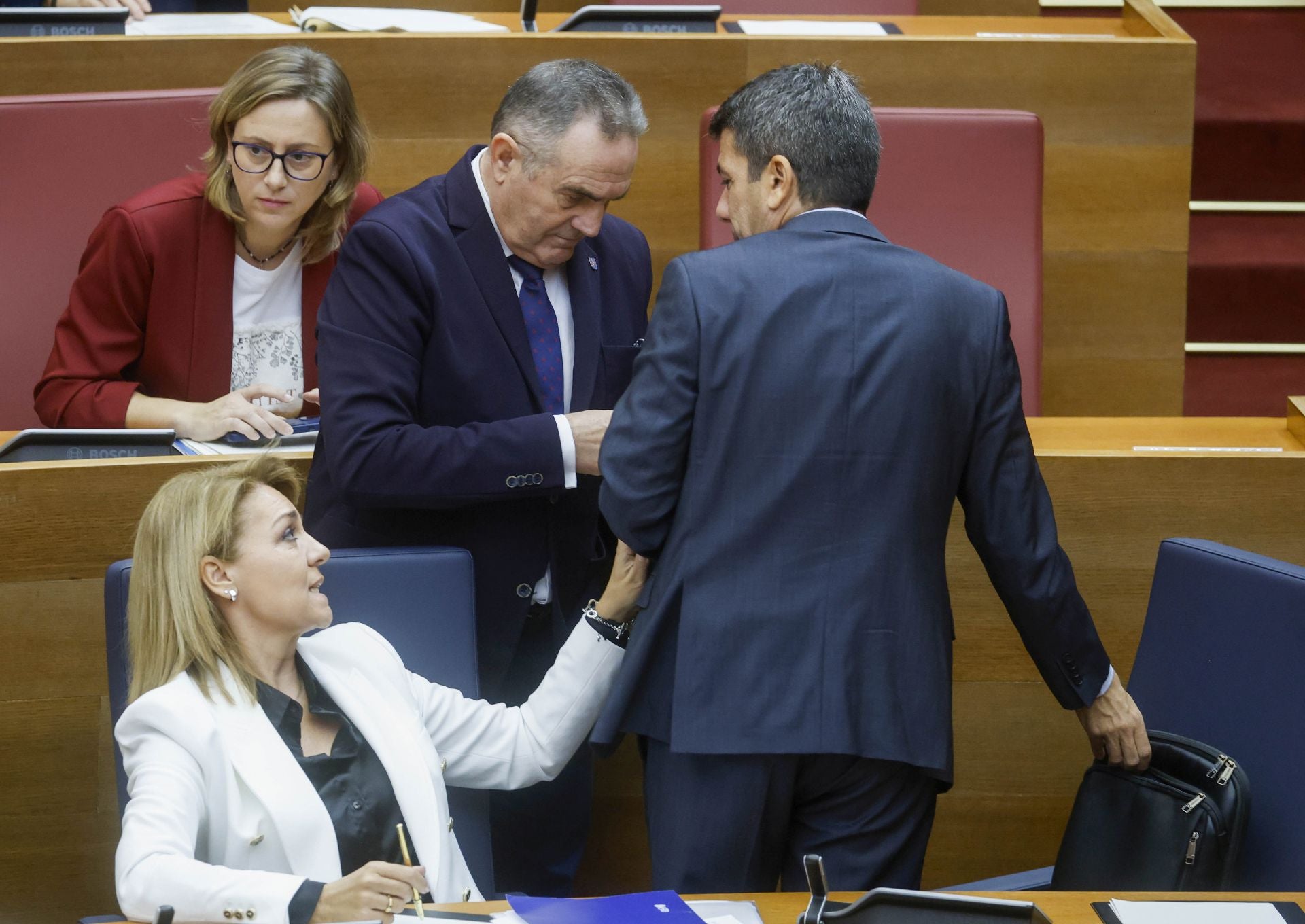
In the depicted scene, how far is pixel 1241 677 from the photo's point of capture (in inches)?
48.7

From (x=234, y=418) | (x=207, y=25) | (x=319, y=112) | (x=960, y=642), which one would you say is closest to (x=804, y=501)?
(x=960, y=642)

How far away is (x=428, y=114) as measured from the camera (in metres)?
2.07

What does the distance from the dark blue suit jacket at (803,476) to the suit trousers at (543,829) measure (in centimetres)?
38

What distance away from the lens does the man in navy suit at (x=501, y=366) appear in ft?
4.38

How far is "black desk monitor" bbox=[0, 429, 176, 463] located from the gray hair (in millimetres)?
430

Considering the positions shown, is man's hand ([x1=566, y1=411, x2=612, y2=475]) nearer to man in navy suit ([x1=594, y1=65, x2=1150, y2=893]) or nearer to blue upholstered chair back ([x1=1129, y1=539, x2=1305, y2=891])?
man in navy suit ([x1=594, y1=65, x2=1150, y2=893])

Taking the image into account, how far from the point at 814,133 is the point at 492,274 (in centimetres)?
36

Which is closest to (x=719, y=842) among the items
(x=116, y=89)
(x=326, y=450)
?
(x=326, y=450)

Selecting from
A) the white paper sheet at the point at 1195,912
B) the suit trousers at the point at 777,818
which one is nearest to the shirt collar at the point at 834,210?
the suit trousers at the point at 777,818

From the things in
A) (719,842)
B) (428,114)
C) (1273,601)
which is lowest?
(719,842)

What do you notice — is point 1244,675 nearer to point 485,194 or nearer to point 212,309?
point 485,194

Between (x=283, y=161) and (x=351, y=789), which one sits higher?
(x=283, y=161)

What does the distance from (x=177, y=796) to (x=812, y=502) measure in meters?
0.47

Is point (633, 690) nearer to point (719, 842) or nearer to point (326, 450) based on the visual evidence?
point (719, 842)
